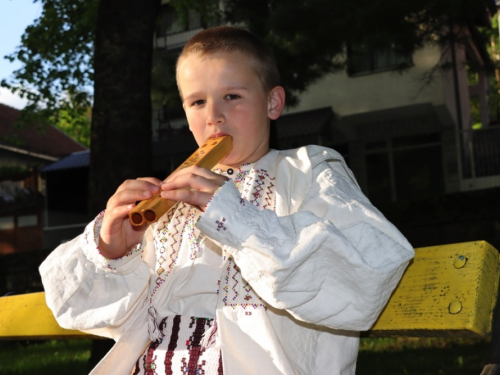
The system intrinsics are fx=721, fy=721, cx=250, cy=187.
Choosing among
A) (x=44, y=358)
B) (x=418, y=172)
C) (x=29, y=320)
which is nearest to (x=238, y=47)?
(x=29, y=320)

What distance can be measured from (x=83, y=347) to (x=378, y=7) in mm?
4997

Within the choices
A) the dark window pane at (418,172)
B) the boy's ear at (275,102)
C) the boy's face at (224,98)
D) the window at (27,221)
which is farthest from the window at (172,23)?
the boy's face at (224,98)

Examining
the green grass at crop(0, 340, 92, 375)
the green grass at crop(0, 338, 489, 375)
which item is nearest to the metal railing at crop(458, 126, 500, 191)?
the green grass at crop(0, 338, 489, 375)

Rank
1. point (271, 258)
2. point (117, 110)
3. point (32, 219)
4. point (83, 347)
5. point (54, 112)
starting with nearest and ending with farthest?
point (271, 258) < point (117, 110) < point (83, 347) < point (54, 112) < point (32, 219)

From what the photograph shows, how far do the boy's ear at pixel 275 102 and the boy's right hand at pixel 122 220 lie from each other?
57cm

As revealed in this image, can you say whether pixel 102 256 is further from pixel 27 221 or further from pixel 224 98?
pixel 27 221

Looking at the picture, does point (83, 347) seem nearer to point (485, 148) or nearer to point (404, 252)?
point (404, 252)

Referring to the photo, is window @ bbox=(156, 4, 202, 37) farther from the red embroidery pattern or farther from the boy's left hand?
the boy's left hand

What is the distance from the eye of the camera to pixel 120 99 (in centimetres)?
615

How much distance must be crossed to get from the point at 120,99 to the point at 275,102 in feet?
13.1

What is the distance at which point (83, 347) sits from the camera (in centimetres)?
827

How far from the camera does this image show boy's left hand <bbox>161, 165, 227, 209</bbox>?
5.84ft

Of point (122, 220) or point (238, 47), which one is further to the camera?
point (238, 47)

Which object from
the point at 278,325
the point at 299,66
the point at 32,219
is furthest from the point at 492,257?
the point at 32,219
